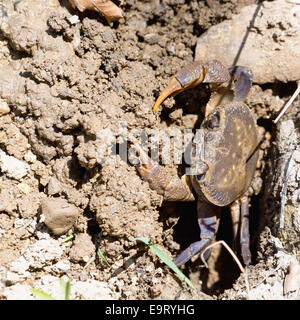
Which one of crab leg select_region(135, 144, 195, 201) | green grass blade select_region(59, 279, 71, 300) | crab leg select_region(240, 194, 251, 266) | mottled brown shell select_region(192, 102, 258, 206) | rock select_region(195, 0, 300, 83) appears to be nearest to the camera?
green grass blade select_region(59, 279, 71, 300)

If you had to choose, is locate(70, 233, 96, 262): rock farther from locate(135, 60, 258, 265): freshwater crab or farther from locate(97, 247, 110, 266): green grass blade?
locate(135, 60, 258, 265): freshwater crab

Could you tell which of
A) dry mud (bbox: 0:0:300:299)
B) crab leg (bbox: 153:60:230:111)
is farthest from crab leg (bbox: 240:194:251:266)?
crab leg (bbox: 153:60:230:111)

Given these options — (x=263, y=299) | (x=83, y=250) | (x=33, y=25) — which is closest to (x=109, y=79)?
(x=33, y=25)

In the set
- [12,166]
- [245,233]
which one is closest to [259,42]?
[245,233]

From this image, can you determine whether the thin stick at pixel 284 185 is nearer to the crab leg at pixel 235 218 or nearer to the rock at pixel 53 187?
the crab leg at pixel 235 218

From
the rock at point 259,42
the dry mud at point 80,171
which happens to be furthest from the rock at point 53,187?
the rock at point 259,42
